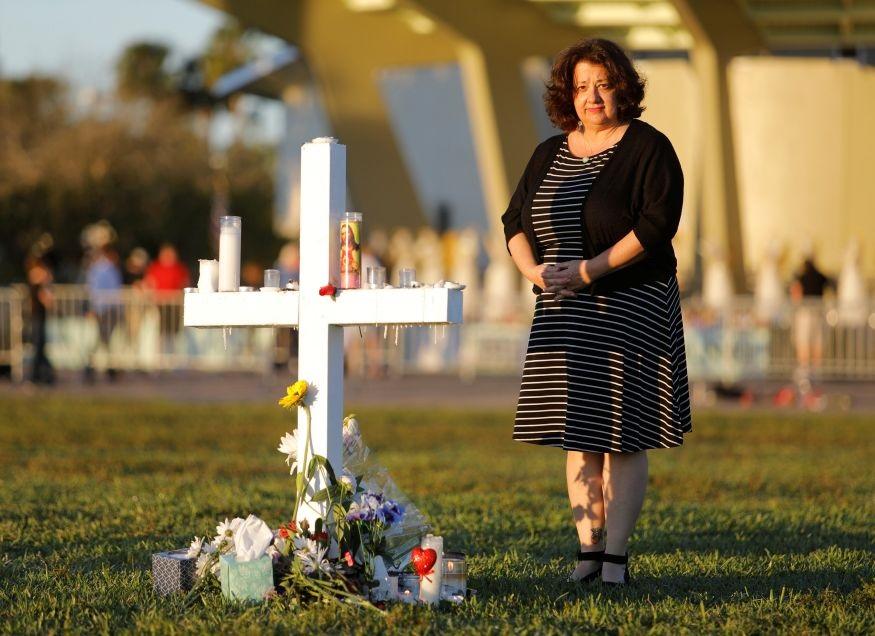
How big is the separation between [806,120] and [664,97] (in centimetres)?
366

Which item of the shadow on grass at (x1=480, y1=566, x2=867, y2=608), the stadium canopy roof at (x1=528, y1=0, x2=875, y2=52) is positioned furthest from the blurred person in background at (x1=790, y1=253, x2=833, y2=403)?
the shadow on grass at (x1=480, y1=566, x2=867, y2=608)

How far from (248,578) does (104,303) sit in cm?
1930

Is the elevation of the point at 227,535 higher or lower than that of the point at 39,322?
lower

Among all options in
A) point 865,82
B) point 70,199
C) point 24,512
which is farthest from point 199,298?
point 70,199

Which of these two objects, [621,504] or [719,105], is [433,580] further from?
[719,105]

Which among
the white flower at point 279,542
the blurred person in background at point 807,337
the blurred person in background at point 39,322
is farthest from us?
the blurred person in background at point 39,322

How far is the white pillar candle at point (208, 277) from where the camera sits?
5672 mm

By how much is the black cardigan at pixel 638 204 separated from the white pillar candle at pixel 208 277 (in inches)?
52.7

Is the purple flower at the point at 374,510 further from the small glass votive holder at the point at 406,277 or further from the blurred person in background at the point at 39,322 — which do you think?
the blurred person in background at the point at 39,322

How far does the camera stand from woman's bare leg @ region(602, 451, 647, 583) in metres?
5.95

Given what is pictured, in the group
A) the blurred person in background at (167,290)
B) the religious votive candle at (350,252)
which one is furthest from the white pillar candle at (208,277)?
the blurred person in background at (167,290)

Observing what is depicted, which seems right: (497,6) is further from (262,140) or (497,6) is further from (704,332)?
(262,140)

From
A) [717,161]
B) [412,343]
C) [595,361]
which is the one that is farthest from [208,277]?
[717,161]

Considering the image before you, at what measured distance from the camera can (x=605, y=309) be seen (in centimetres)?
595
